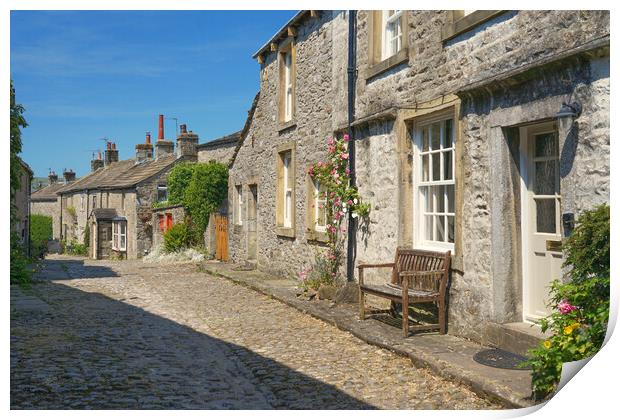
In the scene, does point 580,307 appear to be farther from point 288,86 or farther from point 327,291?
point 288,86

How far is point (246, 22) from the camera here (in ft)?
17.7

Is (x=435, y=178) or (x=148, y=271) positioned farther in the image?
(x=148, y=271)

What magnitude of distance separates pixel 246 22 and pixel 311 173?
16.2ft

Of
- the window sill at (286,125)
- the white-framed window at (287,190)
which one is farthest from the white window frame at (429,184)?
the white-framed window at (287,190)

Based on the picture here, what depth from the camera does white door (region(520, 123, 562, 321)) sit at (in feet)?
17.4

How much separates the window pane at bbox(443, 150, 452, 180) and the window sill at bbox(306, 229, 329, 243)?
138 inches

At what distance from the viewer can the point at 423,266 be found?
684 cm

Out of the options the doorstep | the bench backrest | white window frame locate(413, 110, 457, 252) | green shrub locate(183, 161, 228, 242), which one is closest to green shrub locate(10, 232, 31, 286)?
the doorstep

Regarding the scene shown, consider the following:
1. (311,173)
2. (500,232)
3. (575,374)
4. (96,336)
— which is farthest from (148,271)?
(575,374)

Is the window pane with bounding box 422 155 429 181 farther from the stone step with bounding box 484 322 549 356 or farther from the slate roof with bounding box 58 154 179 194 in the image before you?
the slate roof with bounding box 58 154 179 194

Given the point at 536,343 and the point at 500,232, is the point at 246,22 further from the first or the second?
the point at 536,343

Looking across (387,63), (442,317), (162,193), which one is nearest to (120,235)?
(162,193)

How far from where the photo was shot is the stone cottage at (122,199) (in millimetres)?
24438

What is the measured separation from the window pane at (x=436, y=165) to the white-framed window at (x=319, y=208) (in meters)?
3.43
